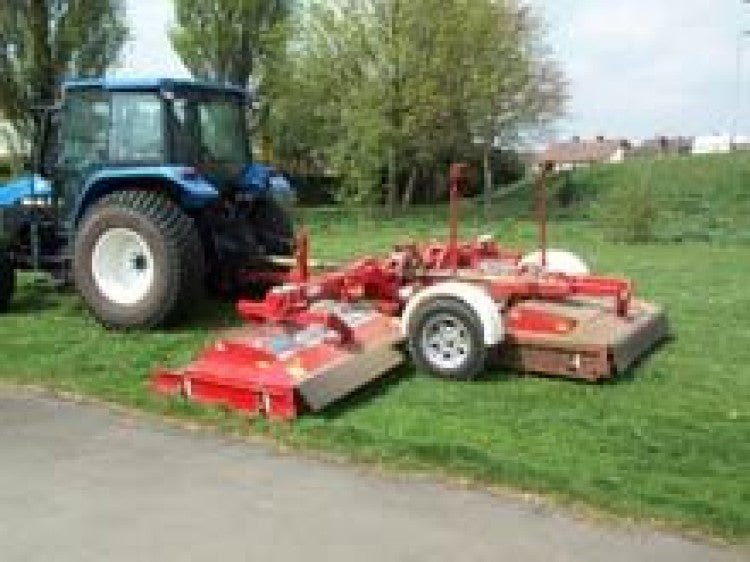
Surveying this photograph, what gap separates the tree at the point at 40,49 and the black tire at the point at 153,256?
77.6 ft

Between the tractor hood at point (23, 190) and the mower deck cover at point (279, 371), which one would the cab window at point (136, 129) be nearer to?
the tractor hood at point (23, 190)

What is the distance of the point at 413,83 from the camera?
3509 cm

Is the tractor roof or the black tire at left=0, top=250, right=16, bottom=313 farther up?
the tractor roof

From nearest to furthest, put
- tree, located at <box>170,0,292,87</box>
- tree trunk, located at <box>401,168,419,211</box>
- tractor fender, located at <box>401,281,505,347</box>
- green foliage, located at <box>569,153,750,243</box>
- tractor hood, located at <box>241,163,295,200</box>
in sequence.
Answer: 1. tractor fender, located at <box>401,281,505,347</box>
2. tractor hood, located at <box>241,163,295,200</box>
3. green foliage, located at <box>569,153,750,243</box>
4. tree trunk, located at <box>401,168,419,211</box>
5. tree, located at <box>170,0,292,87</box>

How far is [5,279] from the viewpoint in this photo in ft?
42.2

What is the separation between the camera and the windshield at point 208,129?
12055 millimetres

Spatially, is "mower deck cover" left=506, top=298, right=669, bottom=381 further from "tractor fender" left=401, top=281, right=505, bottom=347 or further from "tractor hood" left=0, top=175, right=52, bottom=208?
"tractor hood" left=0, top=175, right=52, bottom=208

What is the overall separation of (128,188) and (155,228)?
2.20 feet

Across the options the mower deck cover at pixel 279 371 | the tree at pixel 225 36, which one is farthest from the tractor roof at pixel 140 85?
the tree at pixel 225 36

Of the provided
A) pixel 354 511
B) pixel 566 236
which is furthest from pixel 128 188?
pixel 566 236

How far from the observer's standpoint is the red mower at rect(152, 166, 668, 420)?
9109 millimetres

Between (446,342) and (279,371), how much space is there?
1543 mm

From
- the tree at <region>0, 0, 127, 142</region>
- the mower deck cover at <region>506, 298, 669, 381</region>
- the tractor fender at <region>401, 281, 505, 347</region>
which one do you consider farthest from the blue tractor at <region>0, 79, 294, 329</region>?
the tree at <region>0, 0, 127, 142</region>

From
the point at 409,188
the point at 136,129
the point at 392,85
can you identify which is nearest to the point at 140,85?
the point at 136,129
